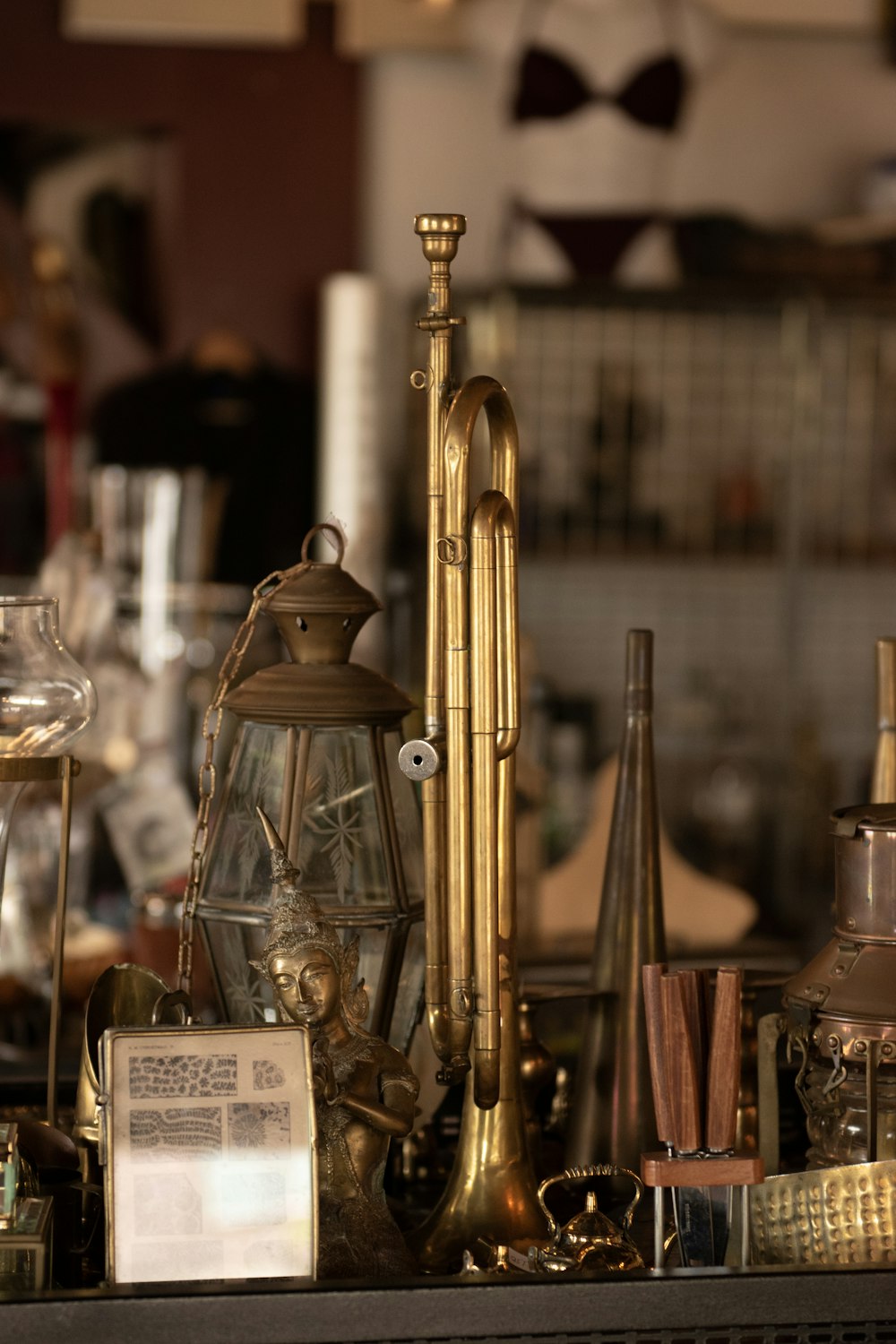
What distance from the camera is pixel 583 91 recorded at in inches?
150

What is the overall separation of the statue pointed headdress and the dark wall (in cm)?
334

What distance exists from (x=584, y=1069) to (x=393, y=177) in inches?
133

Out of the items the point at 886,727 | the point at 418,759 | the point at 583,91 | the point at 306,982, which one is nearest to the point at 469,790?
the point at 418,759

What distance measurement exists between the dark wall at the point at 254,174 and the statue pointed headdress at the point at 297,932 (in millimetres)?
3337

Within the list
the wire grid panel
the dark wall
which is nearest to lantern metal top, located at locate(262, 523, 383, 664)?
the wire grid panel

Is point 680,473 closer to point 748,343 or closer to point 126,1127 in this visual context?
point 748,343

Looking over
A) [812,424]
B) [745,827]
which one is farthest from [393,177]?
[745,827]

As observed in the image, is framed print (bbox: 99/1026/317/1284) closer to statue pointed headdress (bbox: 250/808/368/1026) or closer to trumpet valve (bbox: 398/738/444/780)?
statue pointed headdress (bbox: 250/808/368/1026)

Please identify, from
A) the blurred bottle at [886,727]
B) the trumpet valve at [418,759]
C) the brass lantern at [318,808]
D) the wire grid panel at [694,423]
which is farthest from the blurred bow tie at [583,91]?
the trumpet valve at [418,759]

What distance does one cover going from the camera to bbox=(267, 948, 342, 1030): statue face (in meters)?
0.84

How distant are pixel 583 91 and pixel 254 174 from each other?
2.66 feet

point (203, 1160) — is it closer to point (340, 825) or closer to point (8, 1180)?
point (8, 1180)

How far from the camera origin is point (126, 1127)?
799 millimetres

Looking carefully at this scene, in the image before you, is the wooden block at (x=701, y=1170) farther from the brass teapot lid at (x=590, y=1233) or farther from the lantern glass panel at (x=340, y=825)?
the lantern glass panel at (x=340, y=825)
